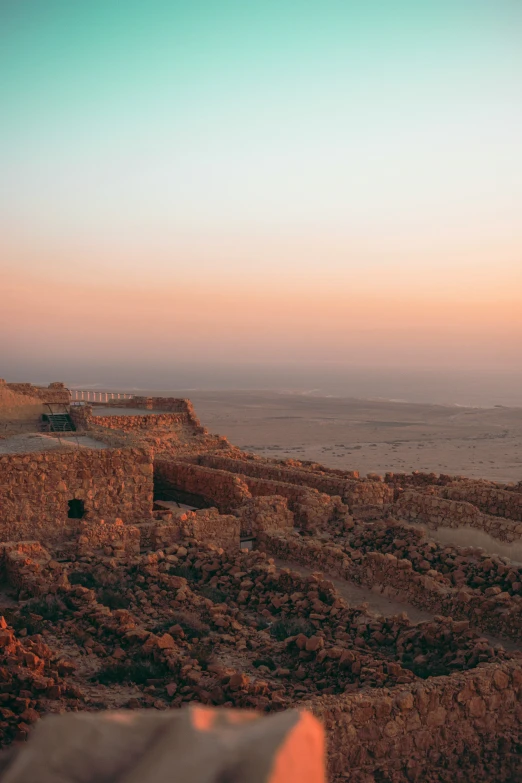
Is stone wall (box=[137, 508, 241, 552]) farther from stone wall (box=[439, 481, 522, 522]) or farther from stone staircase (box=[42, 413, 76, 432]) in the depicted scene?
stone staircase (box=[42, 413, 76, 432])

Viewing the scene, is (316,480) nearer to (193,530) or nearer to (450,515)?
(450,515)

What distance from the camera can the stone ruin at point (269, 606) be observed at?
613cm

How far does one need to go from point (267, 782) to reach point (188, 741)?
266mm

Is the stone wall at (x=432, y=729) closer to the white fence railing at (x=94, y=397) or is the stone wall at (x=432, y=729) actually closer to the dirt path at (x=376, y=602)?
the dirt path at (x=376, y=602)

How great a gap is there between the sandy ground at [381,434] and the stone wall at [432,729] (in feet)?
76.1

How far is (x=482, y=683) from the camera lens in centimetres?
639

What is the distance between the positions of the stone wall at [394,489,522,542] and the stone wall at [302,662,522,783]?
229 inches

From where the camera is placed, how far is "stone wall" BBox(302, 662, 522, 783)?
571 cm

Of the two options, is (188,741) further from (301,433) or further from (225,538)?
(301,433)

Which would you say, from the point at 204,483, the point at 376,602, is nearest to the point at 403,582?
the point at 376,602

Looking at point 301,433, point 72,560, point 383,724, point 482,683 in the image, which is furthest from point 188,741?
point 301,433

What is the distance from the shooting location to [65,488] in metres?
12.5

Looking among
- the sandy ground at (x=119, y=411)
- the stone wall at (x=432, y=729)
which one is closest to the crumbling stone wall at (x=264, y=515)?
the stone wall at (x=432, y=729)

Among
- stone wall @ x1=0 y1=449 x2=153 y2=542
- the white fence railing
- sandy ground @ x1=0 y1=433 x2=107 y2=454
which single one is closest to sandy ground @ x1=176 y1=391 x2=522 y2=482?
the white fence railing
